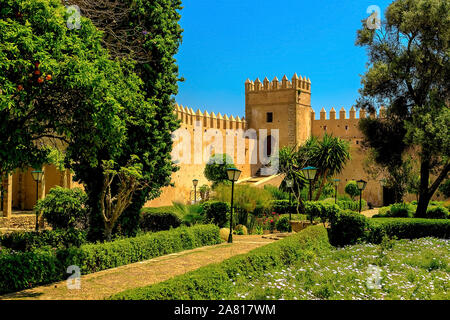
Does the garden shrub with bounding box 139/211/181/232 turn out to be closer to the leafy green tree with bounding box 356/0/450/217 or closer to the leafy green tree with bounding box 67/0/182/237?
the leafy green tree with bounding box 67/0/182/237

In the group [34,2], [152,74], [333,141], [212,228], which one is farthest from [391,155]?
[34,2]

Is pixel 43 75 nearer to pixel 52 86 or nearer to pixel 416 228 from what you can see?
pixel 52 86

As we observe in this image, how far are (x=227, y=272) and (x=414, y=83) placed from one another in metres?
14.7

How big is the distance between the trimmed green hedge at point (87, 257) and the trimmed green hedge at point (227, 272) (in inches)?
129

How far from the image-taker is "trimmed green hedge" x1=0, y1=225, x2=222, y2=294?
763cm

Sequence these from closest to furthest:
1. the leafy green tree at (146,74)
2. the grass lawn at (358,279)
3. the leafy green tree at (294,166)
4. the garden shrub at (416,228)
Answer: the grass lawn at (358,279)
the leafy green tree at (146,74)
the garden shrub at (416,228)
the leafy green tree at (294,166)

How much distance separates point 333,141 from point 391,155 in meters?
5.84

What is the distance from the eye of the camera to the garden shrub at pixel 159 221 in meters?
16.3

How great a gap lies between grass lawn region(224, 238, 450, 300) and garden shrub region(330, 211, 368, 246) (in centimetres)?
176

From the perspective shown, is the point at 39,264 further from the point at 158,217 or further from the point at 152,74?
the point at 158,217

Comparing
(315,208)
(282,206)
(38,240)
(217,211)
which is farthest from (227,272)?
(282,206)

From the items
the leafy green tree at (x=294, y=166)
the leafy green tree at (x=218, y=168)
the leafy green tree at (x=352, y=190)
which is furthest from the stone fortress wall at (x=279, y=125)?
the leafy green tree at (x=294, y=166)

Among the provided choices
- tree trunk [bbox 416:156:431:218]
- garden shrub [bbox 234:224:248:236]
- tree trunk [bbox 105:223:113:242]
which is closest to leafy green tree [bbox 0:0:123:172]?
tree trunk [bbox 105:223:113:242]

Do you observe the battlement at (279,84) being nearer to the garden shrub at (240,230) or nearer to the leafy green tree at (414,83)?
the leafy green tree at (414,83)
